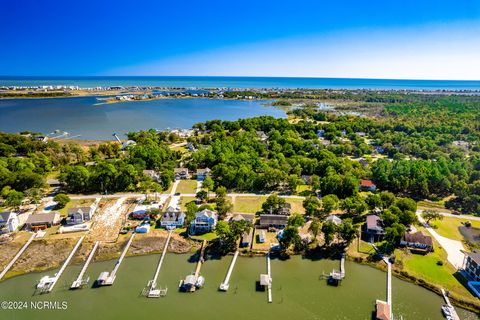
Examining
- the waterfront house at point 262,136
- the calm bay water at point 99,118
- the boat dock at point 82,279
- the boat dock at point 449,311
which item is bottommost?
the boat dock at point 449,311

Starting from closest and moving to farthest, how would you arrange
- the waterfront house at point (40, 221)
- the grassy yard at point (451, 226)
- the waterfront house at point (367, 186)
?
1. the grassy yard at point (451, 226)
2. the waterfront house at point (40, 221)
3. the waterfront house at point (367, 186)

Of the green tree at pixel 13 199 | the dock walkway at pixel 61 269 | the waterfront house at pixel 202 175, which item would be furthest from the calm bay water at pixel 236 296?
the waterfront house at pixel 202 175

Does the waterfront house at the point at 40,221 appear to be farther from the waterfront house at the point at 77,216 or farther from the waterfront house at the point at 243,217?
the waterfront house at the point at 243,217

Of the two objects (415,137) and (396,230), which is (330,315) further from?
(415,137)

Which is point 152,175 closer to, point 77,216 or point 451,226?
point 77,216

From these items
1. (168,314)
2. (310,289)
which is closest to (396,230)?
(310,289)

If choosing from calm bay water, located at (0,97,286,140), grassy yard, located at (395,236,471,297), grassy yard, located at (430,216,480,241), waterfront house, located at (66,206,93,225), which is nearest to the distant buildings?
waterfront house, located at (66,206,93,225)

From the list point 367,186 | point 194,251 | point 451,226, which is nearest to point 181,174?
point 194,251
